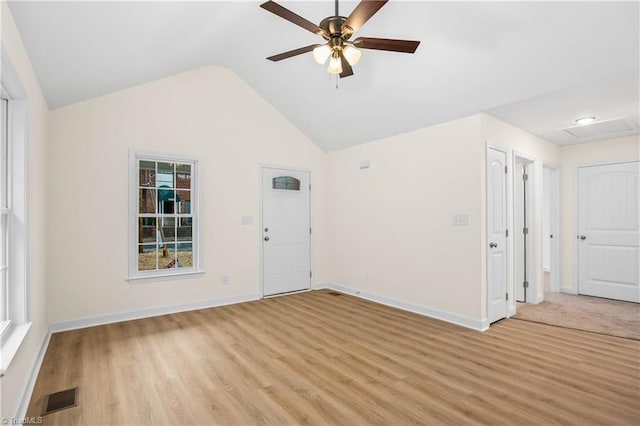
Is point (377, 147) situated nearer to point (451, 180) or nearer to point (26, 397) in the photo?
point (451, 180)

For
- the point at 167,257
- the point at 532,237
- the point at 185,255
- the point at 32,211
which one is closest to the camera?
the point at 32,211

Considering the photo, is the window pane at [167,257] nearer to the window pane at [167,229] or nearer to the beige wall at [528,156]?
the window pane at [167,229]

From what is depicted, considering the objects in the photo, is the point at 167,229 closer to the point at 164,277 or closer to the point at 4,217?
the point at 164,277

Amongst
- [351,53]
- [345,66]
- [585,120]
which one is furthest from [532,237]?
[351,53]

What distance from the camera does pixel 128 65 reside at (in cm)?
333

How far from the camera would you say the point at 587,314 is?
169 inches

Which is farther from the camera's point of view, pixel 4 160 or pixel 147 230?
pixel 147 230

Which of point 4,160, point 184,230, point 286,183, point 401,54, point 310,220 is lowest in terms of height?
point 184,230

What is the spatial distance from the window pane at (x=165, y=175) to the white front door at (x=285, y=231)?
1.38 meters

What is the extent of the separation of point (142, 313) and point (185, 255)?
2.99ft

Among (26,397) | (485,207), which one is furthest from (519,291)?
(26,397)

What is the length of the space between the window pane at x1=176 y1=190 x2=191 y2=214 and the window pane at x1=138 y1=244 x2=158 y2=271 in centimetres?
60

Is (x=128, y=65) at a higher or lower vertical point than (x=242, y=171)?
higher

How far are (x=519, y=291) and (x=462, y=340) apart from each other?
2.22 meters
